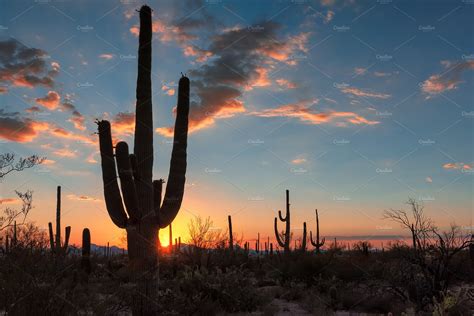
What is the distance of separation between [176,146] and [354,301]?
6.20 metres

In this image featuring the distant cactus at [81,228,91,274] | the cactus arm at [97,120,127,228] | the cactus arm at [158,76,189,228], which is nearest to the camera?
the cactus arm at [97,120,127,228]

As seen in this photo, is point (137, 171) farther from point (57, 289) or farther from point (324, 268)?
point (324, 268)

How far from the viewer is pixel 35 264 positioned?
714cm

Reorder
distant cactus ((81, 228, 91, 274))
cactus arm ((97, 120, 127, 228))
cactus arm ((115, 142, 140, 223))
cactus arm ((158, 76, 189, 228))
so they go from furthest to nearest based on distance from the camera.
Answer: distant cactus ((81, 228, 91, 274))
cactus arm ((158, 76, 189, 228))
cactus arm ((97, 120, 127, 228))
cactus arm ((115, 142, 140, 223))

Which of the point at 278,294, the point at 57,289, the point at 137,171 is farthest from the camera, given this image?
the point at 278,294

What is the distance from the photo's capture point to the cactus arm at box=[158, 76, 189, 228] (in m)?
11.9

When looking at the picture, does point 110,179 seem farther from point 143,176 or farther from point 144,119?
point 144,119

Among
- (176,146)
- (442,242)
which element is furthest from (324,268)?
(176,146)

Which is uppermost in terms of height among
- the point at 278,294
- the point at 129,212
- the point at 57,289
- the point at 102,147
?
the point at 102,147

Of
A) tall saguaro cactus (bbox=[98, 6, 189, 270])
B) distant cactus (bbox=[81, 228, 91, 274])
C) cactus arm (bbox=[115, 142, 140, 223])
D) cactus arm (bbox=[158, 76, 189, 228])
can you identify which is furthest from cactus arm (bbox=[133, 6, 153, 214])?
distant cactus (bbox=[81, 228, 91, 274])

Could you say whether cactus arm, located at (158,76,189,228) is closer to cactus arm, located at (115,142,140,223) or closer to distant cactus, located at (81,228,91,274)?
cactus arm, located at (115,142,140,223)

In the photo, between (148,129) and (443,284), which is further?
(148,129)

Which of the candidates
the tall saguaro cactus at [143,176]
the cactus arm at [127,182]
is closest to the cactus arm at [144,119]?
the tall saguaro cactus at [143,176]

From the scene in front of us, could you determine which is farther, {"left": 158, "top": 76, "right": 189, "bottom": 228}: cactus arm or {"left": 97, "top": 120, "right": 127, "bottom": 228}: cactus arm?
{"left": 158, "top": 76, "right": 189, "bottom": 228}: cactus arm
